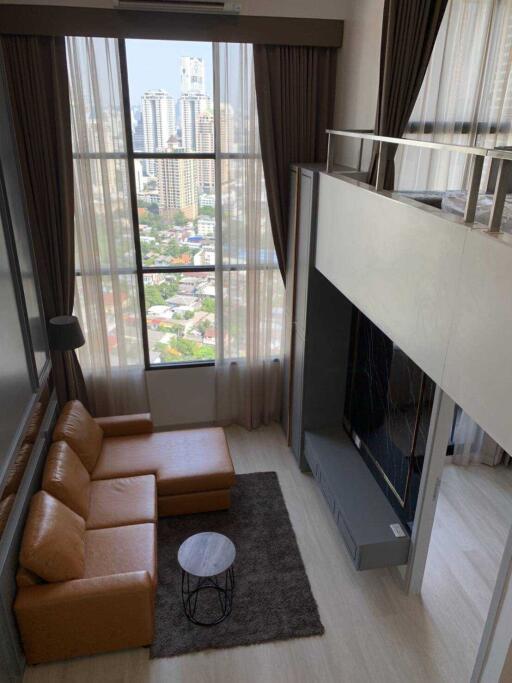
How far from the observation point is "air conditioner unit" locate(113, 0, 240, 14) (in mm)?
3852

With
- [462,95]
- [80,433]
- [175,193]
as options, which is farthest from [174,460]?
[462,95]

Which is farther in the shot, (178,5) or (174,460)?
(174,460)

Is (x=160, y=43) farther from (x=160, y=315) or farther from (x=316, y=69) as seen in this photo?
(x=160, y=315)

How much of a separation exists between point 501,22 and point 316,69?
166cm

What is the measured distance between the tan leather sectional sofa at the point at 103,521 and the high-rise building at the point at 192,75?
2.82 metres

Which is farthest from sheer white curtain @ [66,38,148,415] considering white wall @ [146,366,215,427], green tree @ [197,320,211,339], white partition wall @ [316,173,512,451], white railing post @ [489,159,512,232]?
white railing post @ [489,159,512,232]

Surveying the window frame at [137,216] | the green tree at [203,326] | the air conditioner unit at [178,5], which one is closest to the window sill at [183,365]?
the window frame at [137,216]

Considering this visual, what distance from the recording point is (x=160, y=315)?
507 centimetres

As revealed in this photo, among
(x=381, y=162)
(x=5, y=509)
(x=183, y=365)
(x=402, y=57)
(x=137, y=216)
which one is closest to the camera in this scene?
(x=381, y=162)

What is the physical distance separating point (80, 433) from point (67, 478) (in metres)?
0.57

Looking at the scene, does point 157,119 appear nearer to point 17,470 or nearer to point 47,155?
point 47,155

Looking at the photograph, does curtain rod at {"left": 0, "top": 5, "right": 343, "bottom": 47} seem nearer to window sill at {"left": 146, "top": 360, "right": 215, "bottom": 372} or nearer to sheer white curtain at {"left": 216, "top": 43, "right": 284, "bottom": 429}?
sheer white curtain at {"left": 216, "top": 43, "right": 284, "bottom": 429}

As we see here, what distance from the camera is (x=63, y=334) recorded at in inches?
164

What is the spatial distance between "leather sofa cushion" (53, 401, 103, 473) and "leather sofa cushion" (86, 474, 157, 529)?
227 mm
